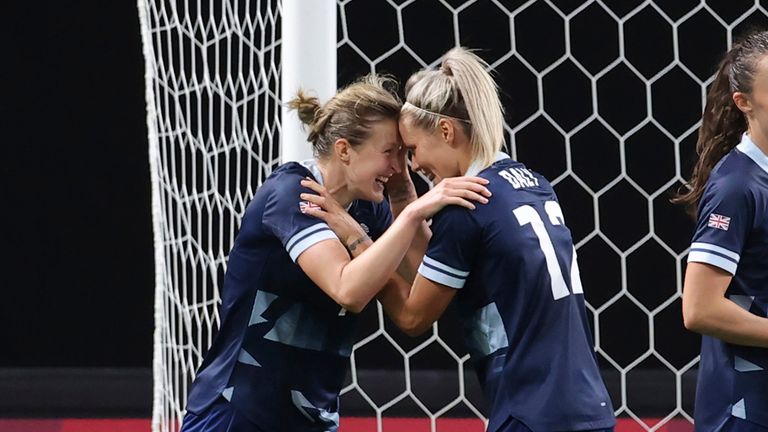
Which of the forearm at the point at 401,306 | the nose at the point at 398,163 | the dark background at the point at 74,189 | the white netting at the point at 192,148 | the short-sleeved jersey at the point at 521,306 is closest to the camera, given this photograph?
the short-sleeved jersey at the point at 521,306

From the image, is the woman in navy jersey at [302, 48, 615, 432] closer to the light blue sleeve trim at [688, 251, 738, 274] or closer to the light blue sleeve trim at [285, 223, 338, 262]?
the light blue sleeve trim at [285, 223, 338, 262]

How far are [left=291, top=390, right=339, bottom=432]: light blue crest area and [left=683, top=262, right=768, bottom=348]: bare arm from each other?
1.70ft

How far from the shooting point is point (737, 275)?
1581 millimetres

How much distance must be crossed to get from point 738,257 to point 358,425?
2449 mm

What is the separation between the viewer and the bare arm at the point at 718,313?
5.00 feet

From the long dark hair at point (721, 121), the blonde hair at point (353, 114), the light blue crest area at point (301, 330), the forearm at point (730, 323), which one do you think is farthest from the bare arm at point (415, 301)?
the long dark hair at point (721, 121)

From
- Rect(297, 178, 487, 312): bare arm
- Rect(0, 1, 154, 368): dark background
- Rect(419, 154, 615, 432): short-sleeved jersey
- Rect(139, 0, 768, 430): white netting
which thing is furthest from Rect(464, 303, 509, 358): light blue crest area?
Rect(0, 1, 154, 368): dark background

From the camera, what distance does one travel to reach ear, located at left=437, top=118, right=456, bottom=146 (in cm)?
158

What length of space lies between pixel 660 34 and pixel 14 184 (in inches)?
86.9

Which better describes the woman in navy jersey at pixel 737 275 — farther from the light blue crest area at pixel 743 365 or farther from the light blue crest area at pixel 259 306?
the light blue crest area at pixel 259 306

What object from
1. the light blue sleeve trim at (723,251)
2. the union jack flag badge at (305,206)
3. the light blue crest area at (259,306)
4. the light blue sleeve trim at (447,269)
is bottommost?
the light blue crest area at (259,306)

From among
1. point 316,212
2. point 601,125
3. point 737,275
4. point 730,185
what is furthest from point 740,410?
point 601,125

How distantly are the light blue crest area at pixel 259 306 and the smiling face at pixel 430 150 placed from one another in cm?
27

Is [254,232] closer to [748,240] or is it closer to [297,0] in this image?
[297,0]
